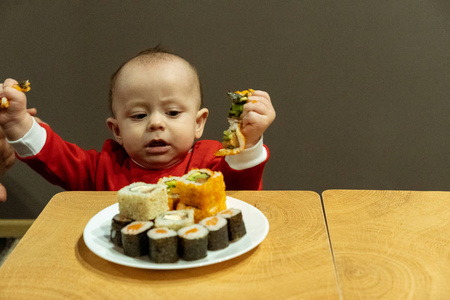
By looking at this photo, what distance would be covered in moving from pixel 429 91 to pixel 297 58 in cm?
70

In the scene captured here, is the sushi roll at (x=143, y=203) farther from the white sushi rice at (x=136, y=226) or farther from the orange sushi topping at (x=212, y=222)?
the orange sushi topping at (x=212, y=222)

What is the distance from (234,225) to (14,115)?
86 cm

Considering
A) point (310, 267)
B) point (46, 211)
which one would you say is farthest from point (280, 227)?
point (46, 211)

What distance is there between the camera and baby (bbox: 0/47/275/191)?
1.39 metres

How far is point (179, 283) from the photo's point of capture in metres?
0.82

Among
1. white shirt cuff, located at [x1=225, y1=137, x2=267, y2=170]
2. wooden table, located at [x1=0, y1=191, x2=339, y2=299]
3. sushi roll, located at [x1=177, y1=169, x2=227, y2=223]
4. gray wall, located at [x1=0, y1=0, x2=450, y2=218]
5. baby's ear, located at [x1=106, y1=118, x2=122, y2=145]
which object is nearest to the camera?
wooden table, located at [x1=0, y1=191, x2=339, y2=299]

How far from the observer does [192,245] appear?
0.87m

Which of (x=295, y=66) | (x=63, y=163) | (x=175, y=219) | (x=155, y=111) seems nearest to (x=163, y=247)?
(x=175, y=219)

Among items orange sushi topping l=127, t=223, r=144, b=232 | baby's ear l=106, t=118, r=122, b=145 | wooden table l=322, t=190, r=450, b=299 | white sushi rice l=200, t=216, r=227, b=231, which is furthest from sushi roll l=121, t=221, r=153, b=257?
baby's ear l=106, t=118, r=122, b=145

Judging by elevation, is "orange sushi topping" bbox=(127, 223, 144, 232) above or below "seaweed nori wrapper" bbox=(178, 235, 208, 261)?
above

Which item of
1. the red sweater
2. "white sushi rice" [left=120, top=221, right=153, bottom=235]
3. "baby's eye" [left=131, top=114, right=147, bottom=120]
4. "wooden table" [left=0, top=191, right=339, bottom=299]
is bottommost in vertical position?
the red sweater

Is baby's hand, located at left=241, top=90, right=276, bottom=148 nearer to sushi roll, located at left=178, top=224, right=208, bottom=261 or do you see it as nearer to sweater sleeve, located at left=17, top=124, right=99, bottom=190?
sushi roll, located at left=178, top=224, right=208, bottom=261

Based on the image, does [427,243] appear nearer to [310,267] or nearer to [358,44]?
[310,267]

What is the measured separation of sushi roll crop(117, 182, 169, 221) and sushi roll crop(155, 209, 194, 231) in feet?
0.07
